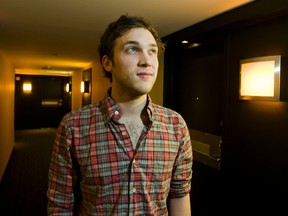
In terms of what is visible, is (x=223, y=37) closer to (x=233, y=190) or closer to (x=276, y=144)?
(x=276, y=144)

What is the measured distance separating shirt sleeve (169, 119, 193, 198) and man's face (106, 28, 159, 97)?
0.28 m

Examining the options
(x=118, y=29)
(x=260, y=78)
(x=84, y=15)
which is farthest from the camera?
(x=84, y=15)

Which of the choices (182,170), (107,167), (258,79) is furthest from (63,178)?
(258,79)

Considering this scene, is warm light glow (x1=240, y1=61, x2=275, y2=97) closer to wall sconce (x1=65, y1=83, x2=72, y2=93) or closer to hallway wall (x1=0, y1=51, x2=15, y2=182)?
hallway wall (x1=0, y1=51, x2=15, y2=182)

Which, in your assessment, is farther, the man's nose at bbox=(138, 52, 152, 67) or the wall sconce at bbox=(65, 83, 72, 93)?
the wall sconce at bbox=(65, 83, 72, 93)

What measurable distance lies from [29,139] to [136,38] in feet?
23.5

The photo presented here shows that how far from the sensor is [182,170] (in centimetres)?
112

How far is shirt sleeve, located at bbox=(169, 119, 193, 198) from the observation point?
3.64ft

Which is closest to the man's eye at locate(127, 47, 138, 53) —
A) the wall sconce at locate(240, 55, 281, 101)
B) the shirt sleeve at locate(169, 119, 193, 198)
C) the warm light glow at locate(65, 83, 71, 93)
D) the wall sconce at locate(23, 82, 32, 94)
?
the shirt sleeve at locate(169, 119, 193, 198)

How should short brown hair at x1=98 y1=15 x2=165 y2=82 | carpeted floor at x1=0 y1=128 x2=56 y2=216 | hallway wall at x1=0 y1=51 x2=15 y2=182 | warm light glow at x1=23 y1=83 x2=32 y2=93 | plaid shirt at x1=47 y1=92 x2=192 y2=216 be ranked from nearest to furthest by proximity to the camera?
plaid shirt at x1=47 y1=92 x2=192 y2=216
short brown hair at x1=98 y1=15 x2=165 y2=82
carpeted floor at x1=0 y1=128 x2=56 y2=216
hallway wall at x1=0 y1=51 x2=15 y2=182
warm light glow at x1=23 y1=83 x2=32 y2=93

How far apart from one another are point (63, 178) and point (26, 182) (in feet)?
11.0

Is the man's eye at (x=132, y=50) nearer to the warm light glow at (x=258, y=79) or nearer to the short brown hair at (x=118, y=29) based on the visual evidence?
the short brown hair at (x=118, y=29)

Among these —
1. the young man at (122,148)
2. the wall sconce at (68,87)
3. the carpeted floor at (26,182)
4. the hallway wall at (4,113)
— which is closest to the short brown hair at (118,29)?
the young man at (122,148)

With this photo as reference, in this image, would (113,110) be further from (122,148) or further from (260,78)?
(260,78)
